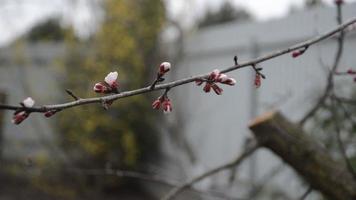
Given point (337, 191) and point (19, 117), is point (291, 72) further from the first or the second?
point (19, 117)

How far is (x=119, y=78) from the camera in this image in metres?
6.91

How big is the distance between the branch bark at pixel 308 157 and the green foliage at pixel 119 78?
4.49m

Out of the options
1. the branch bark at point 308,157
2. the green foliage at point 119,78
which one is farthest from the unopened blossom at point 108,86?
the green foliage at point 119,78

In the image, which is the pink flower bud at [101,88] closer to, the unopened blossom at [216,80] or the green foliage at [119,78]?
the unopened blossom at [216,80]

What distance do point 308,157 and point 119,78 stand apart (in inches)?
186

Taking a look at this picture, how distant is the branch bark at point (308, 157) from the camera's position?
2.35 m

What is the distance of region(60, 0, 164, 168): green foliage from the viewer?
691cm

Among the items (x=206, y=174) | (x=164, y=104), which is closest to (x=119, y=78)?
(x=206, y=174)

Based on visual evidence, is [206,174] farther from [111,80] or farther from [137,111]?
[137,111]

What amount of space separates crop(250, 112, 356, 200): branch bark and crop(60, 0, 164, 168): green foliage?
449 cm

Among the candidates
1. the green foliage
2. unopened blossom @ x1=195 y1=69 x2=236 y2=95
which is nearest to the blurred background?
the green foliage

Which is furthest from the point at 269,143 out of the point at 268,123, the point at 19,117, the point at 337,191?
the point at 19,117

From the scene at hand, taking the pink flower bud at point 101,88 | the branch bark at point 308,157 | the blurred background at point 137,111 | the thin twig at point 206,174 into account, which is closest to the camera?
the pink flower bud at point 101,88

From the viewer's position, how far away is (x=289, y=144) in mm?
2416
